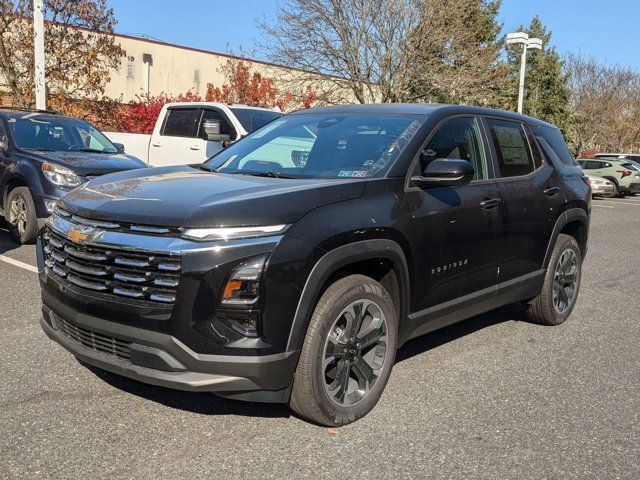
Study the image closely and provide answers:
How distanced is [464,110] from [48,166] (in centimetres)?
574

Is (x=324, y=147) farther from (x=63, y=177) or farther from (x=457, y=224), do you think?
(x=63, y=177)

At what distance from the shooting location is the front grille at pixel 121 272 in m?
3.22

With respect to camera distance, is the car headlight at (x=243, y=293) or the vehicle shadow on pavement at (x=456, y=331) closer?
the car headlight at (x=243, y=293)

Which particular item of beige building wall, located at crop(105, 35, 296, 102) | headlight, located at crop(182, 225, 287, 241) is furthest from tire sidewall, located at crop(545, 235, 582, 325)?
beige building wall, located at crop(105, 35, 296, 102)

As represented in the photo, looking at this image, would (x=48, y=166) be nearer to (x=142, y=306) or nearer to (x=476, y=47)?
(x=142, y=306)

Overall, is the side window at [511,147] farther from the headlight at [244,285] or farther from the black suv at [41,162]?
the black suv at [41,162]

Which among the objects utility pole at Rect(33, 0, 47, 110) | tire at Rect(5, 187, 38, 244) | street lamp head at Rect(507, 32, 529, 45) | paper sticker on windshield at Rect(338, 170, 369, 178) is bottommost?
tire at Rect(5, 187, 38, 244)

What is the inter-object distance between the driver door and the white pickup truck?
6318 mm

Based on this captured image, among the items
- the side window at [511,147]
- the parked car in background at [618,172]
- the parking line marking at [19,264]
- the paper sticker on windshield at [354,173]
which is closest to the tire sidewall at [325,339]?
the paper sticker on windshield at [354,173]

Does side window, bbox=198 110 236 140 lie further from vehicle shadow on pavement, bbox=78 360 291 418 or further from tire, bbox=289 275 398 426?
tire, bbox=289 275 398 426

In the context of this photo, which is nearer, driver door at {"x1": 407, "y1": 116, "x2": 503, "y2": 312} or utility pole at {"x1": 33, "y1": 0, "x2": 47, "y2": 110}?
driver door at {"x1": 407, "y1": 116, "x2": 503, "y2": 312}

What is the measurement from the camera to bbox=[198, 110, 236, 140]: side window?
36.3ft

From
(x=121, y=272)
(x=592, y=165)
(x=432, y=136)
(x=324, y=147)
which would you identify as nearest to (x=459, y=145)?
(x=432, y=136)

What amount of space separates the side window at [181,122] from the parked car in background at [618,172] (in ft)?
67.8
